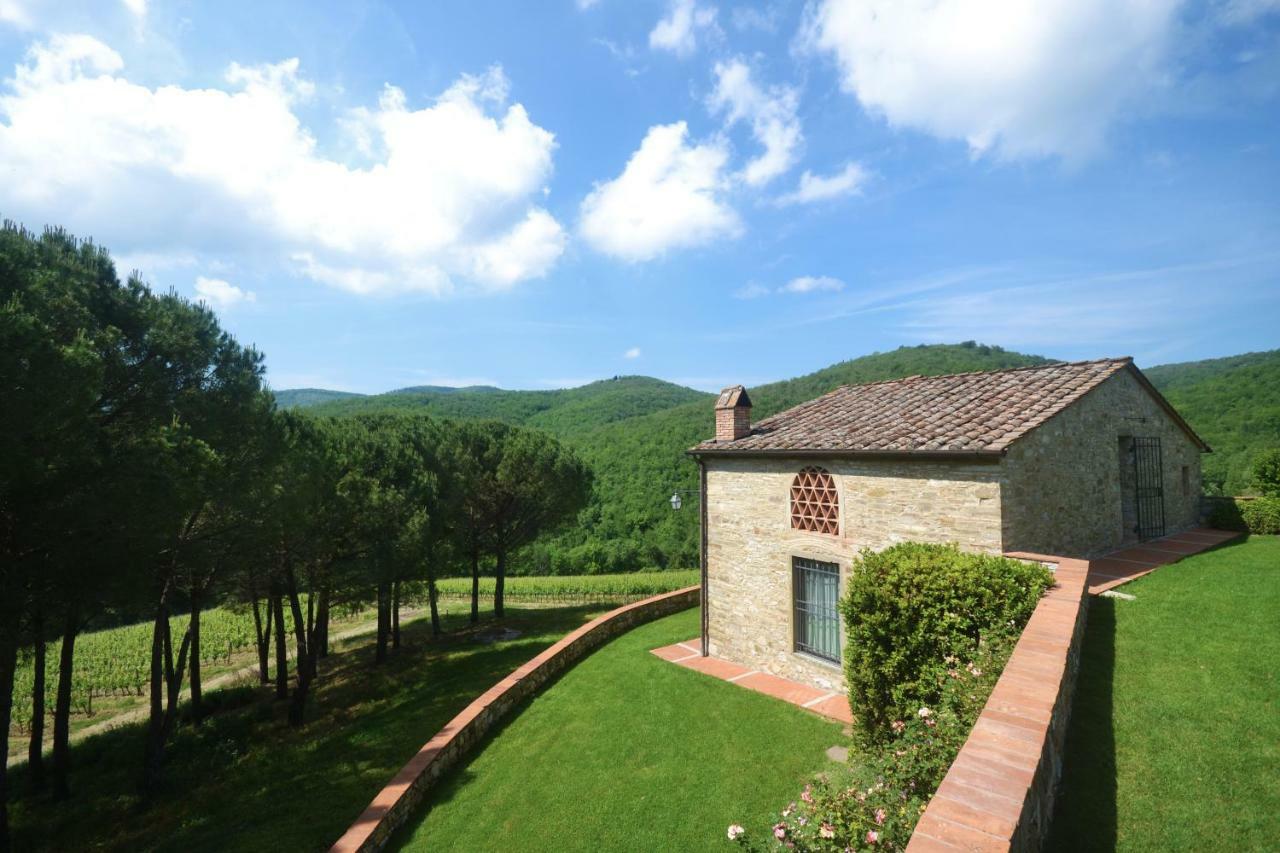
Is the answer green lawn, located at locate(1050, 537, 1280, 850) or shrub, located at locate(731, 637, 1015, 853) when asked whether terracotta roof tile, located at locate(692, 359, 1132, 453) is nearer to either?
green lawn, located at locate(1050, 537, 1280, 850)

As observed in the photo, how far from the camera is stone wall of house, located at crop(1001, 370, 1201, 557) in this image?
27.0ft

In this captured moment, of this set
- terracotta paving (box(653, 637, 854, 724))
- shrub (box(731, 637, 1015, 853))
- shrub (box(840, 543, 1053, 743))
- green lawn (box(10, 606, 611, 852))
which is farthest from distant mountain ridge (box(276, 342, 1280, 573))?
shrub (box(731, 637, 1015, 853))

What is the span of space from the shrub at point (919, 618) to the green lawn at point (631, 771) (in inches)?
63.8

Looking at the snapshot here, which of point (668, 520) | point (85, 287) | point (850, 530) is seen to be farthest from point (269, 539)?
point (668, 520)

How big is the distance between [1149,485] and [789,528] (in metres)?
7.43

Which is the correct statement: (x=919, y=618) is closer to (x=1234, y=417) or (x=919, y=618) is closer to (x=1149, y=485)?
(x=1149, y=485)

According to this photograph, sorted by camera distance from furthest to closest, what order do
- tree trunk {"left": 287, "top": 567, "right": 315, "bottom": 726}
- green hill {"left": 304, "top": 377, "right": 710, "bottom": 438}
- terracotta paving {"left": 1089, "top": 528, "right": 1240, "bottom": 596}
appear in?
green hill {"left": 304, "top": 377, "right": 710, "bottom": 438} < tree trunk {"left": 287, "top": 567, "right": 315, "bottom": 726} < terracotta paving {"left": 1089, "top": 528, "right": 1240, "bottom": 596}

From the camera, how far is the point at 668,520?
51.9 meters

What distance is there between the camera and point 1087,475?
378 inches

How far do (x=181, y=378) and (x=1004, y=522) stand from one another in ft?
45.2

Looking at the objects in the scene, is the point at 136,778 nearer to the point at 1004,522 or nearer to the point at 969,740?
the point at 969,740

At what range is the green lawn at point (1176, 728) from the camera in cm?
370

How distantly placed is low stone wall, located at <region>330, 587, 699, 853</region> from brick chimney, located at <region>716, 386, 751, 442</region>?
19.1 feet

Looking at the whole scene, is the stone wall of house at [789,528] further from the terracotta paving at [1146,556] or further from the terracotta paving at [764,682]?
the terracotta paving at [1146,556]
